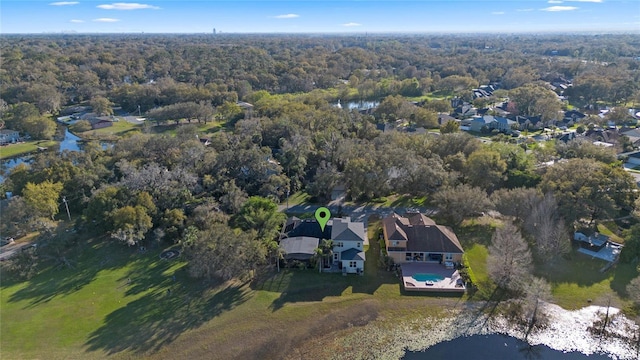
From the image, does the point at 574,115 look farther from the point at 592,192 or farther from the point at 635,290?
the point at 635,290

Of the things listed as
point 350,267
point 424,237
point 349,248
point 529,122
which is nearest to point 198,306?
point 350,267

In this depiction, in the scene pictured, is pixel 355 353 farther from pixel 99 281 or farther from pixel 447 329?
pixel 99 281

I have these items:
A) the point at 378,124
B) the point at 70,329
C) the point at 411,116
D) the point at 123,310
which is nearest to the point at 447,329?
the point at 123,310

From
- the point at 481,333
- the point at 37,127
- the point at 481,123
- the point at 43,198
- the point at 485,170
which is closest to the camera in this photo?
the point at 481,333

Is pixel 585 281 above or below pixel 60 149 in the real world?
below

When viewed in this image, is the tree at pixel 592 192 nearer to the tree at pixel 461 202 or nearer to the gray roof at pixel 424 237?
the tree at pixel 461 202

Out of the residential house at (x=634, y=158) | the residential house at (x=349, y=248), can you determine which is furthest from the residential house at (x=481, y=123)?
the residential house at (x=349, y=248)
